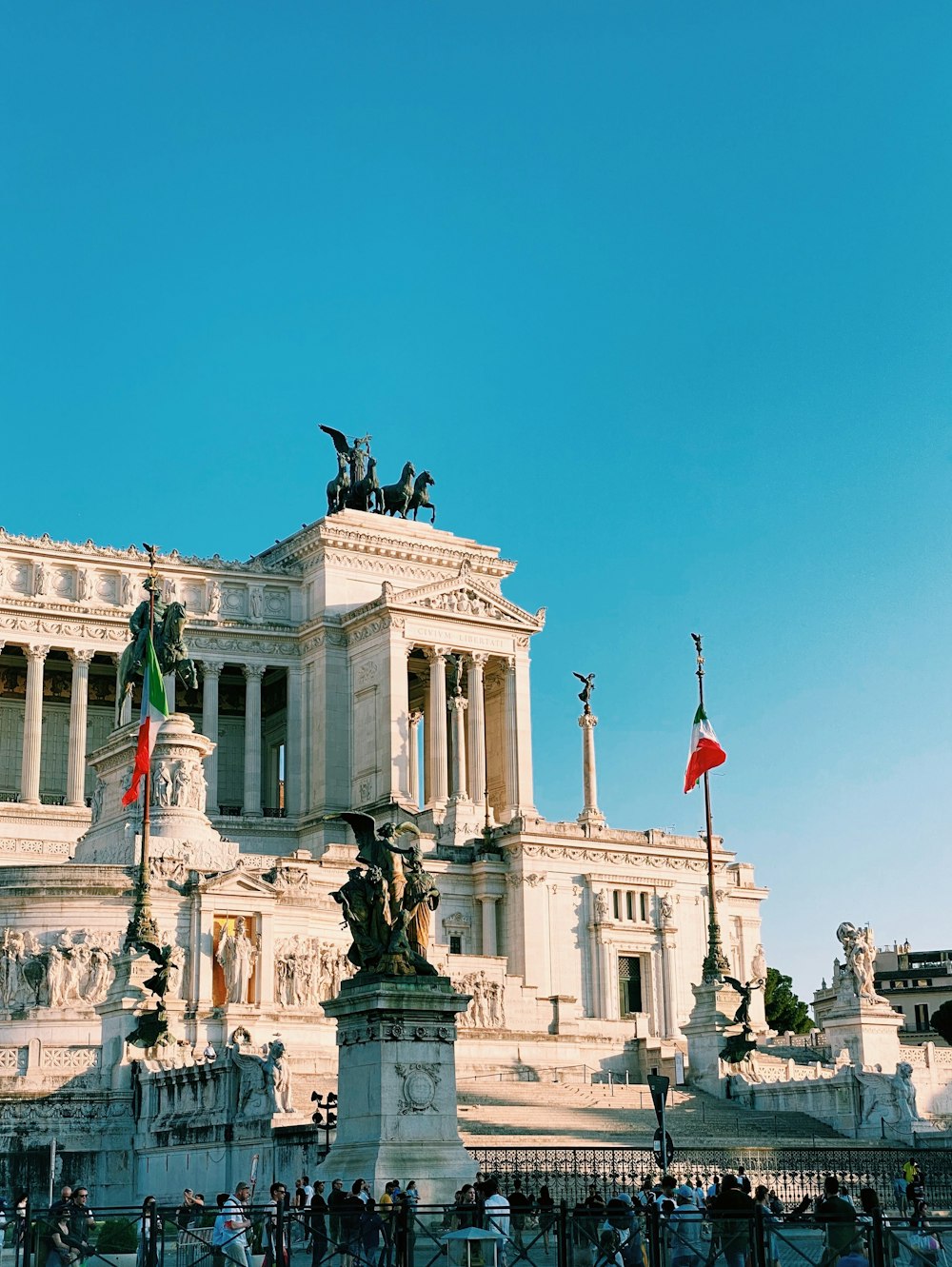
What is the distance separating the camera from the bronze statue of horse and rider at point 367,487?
99.9m

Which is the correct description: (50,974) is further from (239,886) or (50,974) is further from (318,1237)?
(318,1237)

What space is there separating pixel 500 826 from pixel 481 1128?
119ft

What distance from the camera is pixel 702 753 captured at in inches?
2410

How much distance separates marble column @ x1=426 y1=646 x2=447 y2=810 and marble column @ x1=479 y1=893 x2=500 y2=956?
13552mm

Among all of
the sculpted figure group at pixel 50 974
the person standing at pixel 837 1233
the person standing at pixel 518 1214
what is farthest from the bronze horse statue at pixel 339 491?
the person standing at pixel 837 1233

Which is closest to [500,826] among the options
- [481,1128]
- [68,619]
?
[68,619]

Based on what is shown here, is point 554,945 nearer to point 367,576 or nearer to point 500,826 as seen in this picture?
point 500,826

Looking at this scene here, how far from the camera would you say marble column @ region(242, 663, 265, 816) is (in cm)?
9150

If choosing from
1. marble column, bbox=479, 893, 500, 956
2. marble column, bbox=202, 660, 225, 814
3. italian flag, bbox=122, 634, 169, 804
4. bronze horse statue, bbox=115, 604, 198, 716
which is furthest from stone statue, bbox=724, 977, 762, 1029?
marble column, bbox=202, 660, 225, 814

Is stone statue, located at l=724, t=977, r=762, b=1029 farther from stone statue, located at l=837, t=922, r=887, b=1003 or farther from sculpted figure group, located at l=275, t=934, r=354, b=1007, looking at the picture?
sculpted figure group, located at l=275, t=934, r=354, b=1007

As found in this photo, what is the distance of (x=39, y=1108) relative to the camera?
147ft

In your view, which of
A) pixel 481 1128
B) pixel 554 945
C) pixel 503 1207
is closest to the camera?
pixel 503 1207

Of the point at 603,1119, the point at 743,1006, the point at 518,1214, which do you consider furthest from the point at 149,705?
the point at 518,1214

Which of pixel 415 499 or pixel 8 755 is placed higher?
pixel 415 499
